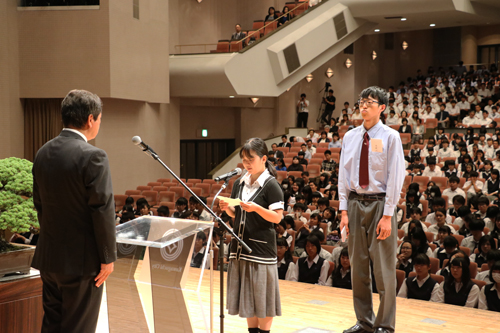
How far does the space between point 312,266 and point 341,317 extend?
1.64 metres

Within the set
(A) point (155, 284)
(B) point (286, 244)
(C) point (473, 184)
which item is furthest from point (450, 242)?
(A) point (155, 284)

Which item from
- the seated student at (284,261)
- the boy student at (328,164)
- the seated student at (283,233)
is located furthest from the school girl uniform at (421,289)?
the boy student at (328,164)

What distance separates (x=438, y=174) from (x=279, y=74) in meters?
4.60

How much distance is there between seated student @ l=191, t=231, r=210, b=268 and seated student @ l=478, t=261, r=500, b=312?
3.01 meters

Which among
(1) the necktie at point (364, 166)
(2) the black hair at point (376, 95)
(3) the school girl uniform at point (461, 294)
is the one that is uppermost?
(2) the black hair at point (376, 95)

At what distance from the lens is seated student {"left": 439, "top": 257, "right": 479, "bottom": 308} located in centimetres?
480

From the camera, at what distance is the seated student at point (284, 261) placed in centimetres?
577

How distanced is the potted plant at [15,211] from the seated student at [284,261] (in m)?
3.26

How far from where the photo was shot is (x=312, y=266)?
5.65 m

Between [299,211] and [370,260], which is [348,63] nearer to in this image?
[299,211]

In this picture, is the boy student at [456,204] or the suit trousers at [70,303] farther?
the boy student at [456,204]

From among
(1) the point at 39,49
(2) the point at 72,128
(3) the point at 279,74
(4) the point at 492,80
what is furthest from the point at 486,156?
(2) the point at 72,128

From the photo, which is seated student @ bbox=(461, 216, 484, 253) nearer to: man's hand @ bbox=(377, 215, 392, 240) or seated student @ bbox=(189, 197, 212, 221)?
seated student @ bbox=(189, 197, 212, 221)

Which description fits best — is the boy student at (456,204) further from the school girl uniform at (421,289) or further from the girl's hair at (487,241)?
the school girl uniform at (421,289)
